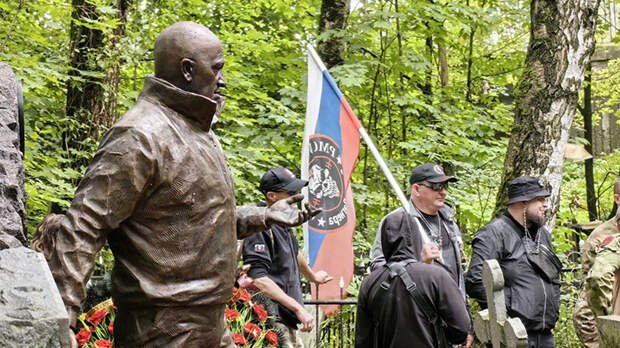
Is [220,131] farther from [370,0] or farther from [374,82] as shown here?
[370,0]

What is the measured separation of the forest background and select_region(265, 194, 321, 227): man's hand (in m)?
3.89

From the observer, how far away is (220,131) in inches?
432

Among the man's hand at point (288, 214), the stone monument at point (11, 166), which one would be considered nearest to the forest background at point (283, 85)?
the stone monument at point (11, 166)

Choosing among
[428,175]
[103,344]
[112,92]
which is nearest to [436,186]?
[428,175]

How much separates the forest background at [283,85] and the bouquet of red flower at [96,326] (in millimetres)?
2288

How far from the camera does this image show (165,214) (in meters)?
2.52

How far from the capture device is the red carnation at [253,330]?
4590mm

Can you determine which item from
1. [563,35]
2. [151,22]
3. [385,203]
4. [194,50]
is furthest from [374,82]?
[194,50]

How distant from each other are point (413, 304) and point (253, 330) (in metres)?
1.12

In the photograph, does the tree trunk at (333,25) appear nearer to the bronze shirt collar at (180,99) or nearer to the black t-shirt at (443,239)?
the black t-shirt at (443,239)

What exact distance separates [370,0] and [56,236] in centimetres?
1294

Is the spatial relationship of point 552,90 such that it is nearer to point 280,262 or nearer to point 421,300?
point 280,262

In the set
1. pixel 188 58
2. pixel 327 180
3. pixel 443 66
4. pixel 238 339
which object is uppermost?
pixel 443 66

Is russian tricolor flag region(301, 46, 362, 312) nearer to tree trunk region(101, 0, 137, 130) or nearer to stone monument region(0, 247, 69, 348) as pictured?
tree trunk region(101, 0, 137, 130)
